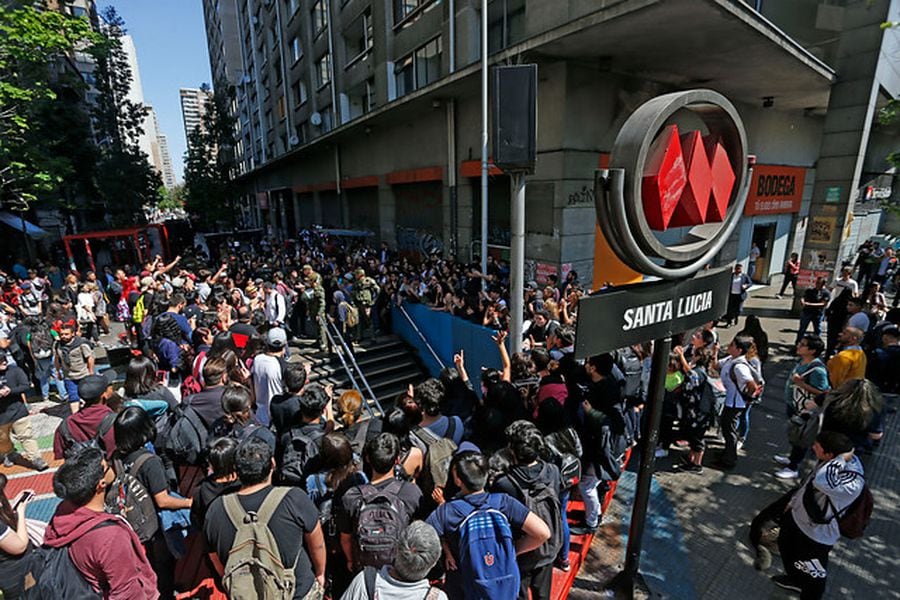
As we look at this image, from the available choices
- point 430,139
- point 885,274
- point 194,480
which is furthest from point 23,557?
point 885,274

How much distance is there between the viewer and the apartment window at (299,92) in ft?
88.5

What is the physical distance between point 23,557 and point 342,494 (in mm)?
1762

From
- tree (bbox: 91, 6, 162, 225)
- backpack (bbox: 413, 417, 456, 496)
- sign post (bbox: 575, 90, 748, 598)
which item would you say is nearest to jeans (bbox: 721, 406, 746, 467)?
sign post (bbox: 575, 90, 748, 598)

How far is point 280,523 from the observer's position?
8.03 ft

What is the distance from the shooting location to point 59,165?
13992mm

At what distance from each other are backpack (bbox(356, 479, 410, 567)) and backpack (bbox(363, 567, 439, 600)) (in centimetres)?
24

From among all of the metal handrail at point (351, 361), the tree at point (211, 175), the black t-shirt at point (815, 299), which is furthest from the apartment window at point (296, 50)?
the black t-shirt at point (815, 299)

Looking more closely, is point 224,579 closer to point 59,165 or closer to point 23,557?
point 23,557

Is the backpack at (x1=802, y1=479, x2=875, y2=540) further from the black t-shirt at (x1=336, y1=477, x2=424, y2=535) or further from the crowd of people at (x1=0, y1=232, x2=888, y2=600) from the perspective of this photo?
the black t-shirt at (x1=336, y1=477, x2=424, y2=535)

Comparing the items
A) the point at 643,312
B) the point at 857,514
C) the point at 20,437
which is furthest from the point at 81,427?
the point at 857,514

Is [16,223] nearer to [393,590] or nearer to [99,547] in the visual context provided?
[99,547]

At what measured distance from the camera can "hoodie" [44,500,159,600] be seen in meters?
2.26

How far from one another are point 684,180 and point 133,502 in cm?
407

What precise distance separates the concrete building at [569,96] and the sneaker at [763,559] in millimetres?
3093
